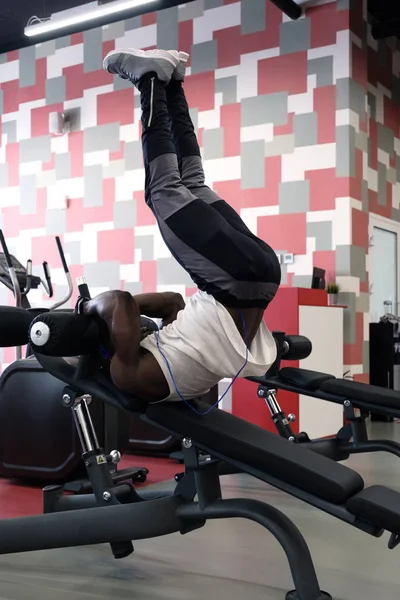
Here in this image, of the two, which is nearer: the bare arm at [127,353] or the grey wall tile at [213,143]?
the bare arm at [127,353]

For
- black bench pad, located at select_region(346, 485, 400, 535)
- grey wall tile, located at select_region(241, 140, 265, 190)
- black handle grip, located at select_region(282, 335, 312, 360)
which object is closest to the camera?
black bench pad, located at select_region(346, 485, 400, 535)

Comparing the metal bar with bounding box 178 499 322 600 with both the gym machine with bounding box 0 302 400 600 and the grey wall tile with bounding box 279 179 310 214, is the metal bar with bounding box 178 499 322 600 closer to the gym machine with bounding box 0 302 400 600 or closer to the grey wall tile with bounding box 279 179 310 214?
the gym machine with bounding box 0 302 400 600

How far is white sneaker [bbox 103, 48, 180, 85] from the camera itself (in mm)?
2408

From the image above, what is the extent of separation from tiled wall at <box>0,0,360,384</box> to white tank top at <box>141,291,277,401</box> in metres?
4.38

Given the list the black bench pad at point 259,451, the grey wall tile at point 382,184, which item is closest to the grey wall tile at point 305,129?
the grey wall tile at point 382,184

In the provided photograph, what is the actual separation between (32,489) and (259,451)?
202 centimetres

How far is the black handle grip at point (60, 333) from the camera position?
225cm

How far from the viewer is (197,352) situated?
7.67 ft

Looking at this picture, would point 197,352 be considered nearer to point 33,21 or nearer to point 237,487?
point 237,487

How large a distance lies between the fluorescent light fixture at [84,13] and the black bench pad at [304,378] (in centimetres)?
448

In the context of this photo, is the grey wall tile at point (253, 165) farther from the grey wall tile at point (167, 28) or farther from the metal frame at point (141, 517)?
the metal frame at point (141, 517)

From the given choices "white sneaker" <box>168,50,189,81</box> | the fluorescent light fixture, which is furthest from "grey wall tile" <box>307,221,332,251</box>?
"white sneaker" <box>168,50,189,81</box>

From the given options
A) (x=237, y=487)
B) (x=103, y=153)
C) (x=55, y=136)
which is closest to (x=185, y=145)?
(x=237, y=487)

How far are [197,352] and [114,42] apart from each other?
6.55 metres
